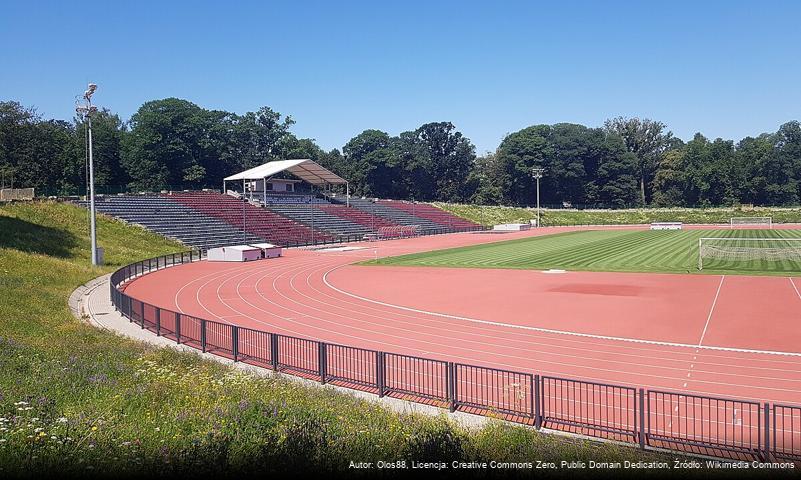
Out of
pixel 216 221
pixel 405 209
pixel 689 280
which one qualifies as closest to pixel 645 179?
pixel 405 209

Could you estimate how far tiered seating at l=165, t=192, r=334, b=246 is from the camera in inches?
2594

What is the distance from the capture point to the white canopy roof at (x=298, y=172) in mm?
79500

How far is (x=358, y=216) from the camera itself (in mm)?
86812

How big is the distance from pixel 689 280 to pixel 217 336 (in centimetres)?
2447

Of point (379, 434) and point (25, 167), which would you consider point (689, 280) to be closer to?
point (379, 434)

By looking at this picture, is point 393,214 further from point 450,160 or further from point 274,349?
point 274,349

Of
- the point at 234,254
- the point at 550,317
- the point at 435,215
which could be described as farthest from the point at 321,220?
the point at 550,317

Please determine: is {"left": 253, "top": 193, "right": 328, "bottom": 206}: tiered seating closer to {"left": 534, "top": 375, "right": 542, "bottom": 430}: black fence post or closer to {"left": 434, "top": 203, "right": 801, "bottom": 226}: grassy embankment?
{"left": 434, "top": 203, "right": 801, "bottom": 226}: grassy embankment

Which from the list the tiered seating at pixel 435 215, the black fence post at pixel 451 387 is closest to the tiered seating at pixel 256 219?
the tiered seating at pixel 435 215

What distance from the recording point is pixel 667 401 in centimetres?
1181

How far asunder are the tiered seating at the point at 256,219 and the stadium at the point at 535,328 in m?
14.7

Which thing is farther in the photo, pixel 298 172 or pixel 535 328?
pixel 298 172

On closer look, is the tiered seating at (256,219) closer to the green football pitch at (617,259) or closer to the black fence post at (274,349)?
the green football pitch at (617,259)

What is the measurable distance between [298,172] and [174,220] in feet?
90.0
